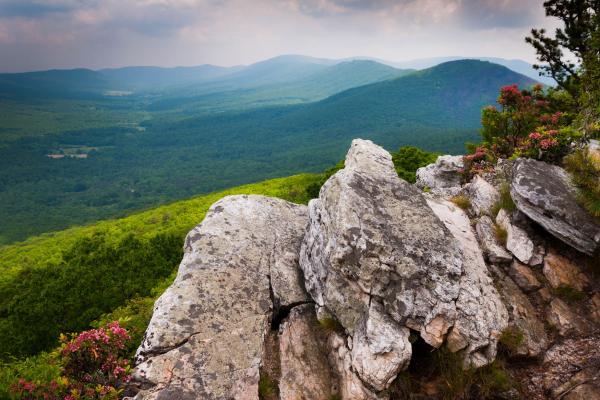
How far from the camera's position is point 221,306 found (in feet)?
36.7

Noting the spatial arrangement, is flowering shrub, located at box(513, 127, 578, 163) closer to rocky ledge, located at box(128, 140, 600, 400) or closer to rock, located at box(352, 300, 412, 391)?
rocky ledge, located at box(128, 140, 600, 400)

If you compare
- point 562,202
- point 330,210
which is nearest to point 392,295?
point 330,210

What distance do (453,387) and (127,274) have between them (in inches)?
809

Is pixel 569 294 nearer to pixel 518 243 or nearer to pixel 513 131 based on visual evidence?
pixel 518 243

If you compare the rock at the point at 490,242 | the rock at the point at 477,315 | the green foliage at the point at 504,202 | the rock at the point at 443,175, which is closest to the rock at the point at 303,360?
the rock at the point at 477,315

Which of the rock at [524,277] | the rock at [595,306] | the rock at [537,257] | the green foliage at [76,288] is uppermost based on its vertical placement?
the rock at [537,257]

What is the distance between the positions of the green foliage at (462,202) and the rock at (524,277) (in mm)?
3743

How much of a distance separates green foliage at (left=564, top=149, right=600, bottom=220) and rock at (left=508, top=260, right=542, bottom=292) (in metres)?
2.51

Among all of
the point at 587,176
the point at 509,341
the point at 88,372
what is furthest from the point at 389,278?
the point at 88,372

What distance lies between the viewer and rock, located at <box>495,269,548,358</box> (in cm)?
965

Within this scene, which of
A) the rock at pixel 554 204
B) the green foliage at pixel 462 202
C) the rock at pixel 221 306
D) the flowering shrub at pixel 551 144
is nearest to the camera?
the rock at pixel 221 306

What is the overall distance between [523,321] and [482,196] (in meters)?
5.88

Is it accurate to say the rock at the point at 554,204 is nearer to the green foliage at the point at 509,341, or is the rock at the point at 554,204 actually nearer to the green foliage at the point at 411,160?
the green foliage at the point at 509,341

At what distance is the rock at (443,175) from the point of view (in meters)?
20.7
